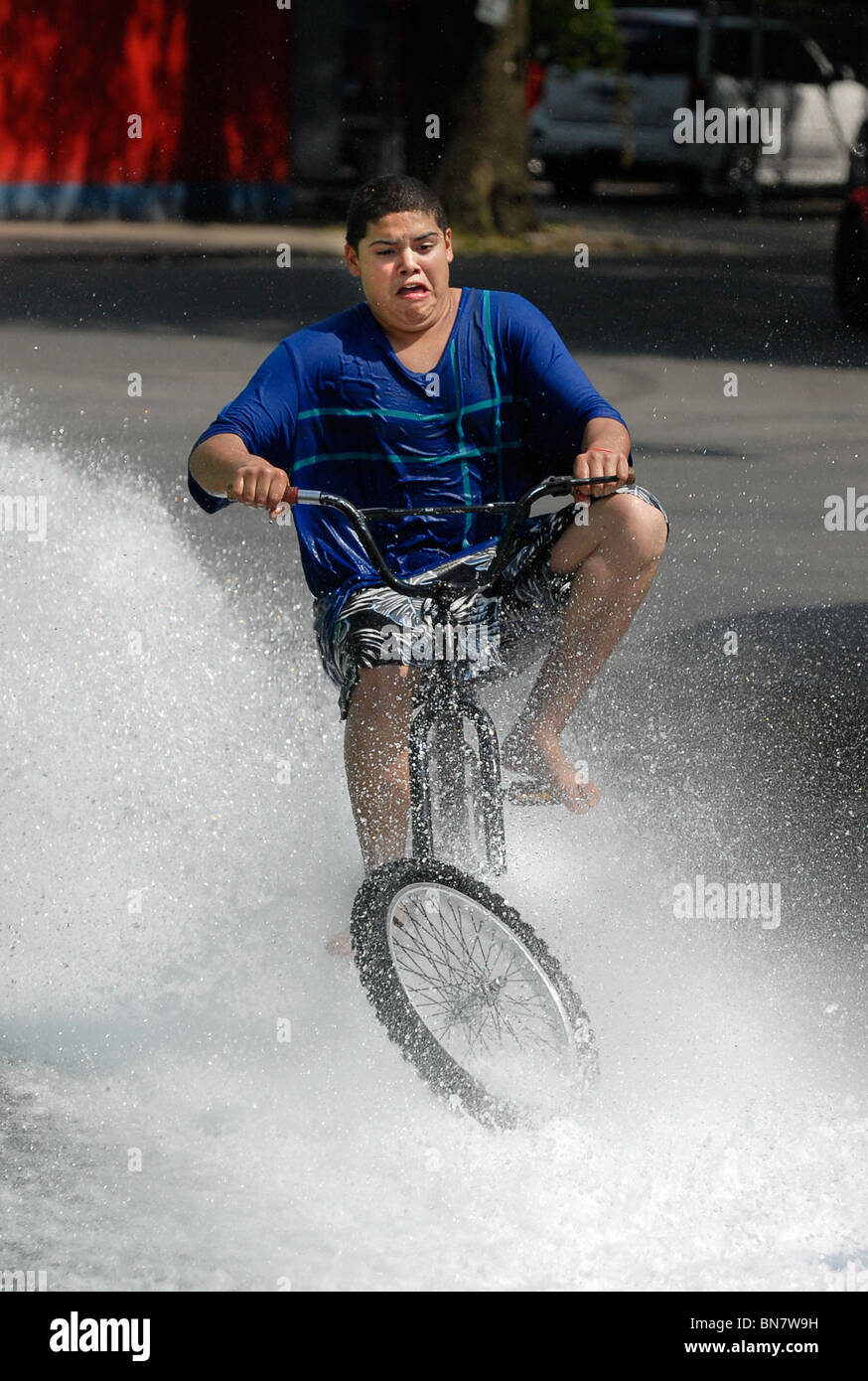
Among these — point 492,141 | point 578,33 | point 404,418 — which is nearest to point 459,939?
point 404,418

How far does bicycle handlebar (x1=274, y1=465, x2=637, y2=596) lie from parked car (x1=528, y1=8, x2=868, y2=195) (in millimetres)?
24719

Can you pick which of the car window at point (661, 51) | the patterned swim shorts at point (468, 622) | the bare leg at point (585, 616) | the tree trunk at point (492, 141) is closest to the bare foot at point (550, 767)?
the bare leg at point (585, 616)

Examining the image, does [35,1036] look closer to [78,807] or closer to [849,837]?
[78,807]

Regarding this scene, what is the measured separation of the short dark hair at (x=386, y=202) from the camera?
4137 mm

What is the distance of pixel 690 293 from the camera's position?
17.8 metres

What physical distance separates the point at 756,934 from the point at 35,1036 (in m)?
1.65

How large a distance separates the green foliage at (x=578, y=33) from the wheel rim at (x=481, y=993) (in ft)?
80.3

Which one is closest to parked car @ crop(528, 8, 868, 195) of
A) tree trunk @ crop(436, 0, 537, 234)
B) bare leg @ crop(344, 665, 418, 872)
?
tree trunk @ crop(436, 0, 537, 234)

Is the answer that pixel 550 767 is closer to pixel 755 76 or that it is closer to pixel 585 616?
pixel 585 616

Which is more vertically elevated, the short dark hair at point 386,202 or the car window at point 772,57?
the car window at point 772,57

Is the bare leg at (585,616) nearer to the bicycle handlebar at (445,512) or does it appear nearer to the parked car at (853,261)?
the bicycle handlebar at (445,512)

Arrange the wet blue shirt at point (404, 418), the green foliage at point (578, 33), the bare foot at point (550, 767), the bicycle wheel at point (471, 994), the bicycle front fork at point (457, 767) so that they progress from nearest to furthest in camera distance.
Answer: the bicycle wheel at point (471, 994)
the bicycle front fork at point (457, 767)
the wet blue shirt at point (404, 418)
the bare foot at point (550, 767)
the green foliage at point (578, 33)

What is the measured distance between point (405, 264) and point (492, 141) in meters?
18.7

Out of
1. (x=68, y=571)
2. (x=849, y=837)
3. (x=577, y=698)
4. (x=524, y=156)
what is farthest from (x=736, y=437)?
(x=524, y=156)
